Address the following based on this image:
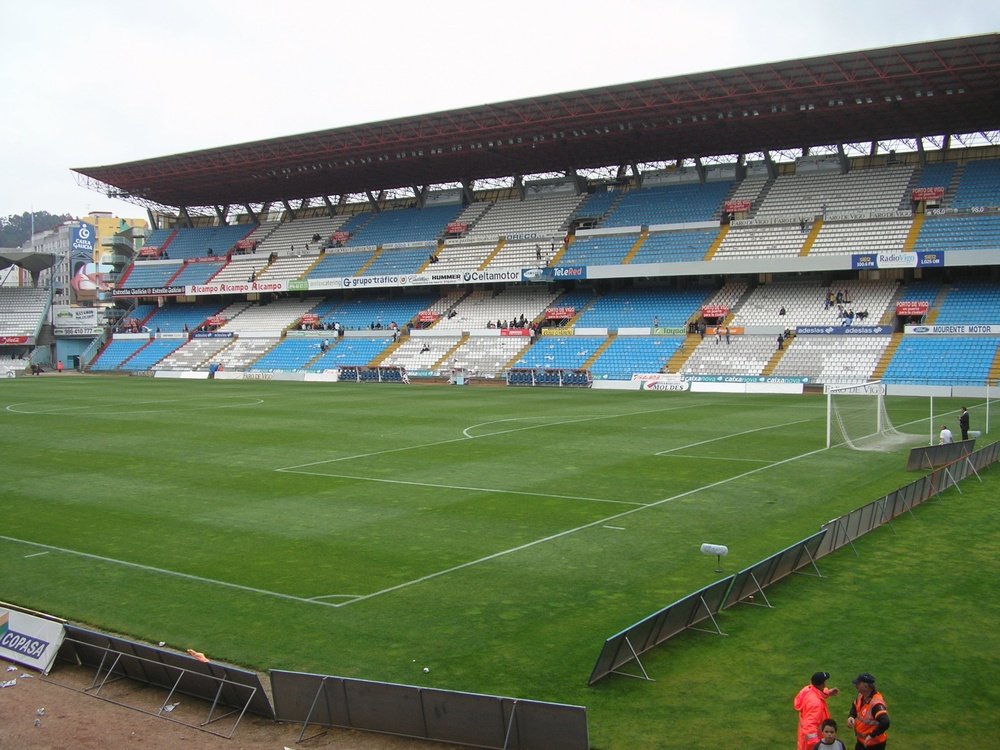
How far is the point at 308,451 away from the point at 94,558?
1305 cm

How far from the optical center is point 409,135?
217 feet

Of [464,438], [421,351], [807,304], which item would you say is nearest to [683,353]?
[807,304]

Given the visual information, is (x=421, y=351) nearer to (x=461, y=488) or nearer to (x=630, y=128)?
(x=630, y=128)

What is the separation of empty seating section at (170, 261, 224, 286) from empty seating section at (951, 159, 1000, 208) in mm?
64549

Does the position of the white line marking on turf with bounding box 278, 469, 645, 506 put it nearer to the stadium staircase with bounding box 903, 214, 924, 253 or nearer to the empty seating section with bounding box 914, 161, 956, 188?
the stadium staircase with bounding box 903, 214, 924, 253

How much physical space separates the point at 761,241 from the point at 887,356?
13793 mm

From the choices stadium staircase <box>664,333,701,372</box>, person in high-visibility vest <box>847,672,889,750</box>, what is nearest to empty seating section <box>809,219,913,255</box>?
stadium staircase <box>664,333,701,372</box>

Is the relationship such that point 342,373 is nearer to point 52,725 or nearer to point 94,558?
point 94,558

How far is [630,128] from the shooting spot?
2448 inches

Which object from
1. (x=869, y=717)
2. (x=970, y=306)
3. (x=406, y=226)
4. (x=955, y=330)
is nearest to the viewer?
(x=869, y=717)

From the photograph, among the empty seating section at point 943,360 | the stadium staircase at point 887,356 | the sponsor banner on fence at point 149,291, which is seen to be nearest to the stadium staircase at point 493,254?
the stadium staircase at point 887,356

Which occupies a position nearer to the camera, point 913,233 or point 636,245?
point 913,233

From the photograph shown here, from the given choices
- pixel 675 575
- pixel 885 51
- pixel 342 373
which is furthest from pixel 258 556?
pixel 342 373

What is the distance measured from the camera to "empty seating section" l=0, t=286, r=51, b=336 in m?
91.1
